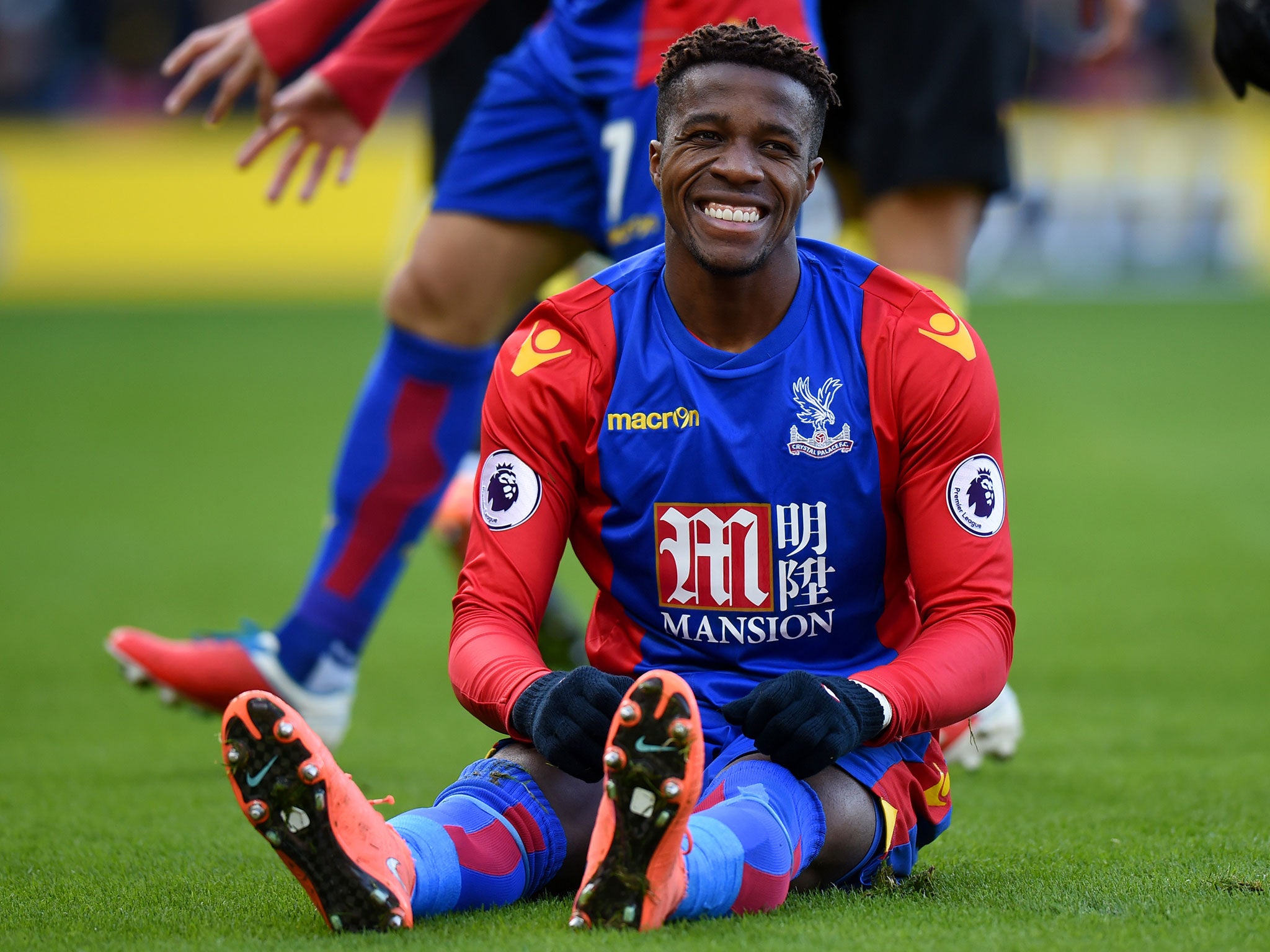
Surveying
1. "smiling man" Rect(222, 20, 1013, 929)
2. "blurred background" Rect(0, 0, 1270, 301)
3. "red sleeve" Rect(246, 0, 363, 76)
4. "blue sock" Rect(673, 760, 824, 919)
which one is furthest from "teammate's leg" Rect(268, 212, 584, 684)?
"blurred background" Rect(0, 0, 1270, 301)

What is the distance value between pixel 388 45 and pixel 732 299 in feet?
4.70

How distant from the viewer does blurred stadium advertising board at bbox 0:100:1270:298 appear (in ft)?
56.3

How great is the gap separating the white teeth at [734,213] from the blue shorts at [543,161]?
0.97m

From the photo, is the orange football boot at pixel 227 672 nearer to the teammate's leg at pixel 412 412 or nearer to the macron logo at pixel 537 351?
the teammate's leg at pixel 412 412

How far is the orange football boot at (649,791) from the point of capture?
6.56 feet

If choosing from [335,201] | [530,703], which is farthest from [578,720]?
[335,201]

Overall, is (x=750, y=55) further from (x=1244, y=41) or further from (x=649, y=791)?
(x=1244, y=41)

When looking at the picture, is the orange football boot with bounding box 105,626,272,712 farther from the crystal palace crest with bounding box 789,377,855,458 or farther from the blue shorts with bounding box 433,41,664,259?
the crystal palace crest with bounding box 789,377,855,458

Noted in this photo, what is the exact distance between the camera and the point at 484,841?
2303 millimetres

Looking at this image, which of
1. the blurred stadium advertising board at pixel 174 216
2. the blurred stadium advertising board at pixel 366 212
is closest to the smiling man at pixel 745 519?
the blurred stadium advertising board at pixel 174 216

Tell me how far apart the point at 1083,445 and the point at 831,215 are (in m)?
4.56

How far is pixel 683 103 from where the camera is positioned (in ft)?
8.15

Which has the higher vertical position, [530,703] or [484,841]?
[530,703]

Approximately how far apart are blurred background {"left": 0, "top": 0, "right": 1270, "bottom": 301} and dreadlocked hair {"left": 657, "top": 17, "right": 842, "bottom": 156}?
1452 centimetres
